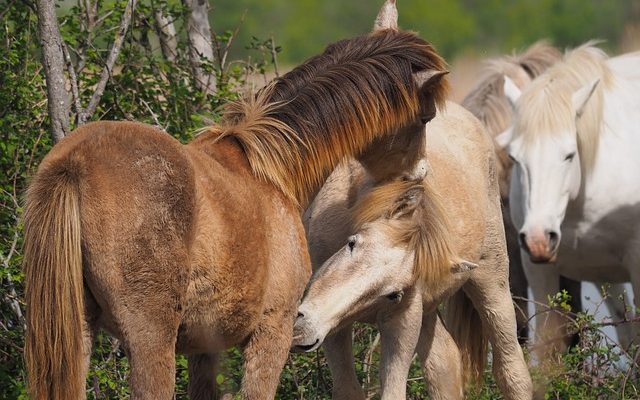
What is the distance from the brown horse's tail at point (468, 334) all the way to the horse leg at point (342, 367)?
0.89m

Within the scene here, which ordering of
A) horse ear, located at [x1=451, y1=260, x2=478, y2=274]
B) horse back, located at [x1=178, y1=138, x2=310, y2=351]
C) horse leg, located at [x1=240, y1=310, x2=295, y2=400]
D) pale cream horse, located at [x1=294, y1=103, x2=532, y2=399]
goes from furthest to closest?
1. horse ear, located at [x1=451, y1=260, x2=478, y2=274]
2. pale cream horse, located at [x1=294, y1=103, x2=532, y2=399]
3. horse leg, located at [x1=240, y1=310, x2=295, y2=400]
4. horse back, located at [x1=178, y1=138, x2=310, y2=351]

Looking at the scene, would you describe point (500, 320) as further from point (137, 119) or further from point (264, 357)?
point (137, 119)

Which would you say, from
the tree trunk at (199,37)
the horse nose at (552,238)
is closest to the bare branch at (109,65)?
the tree trunk at (199,37)

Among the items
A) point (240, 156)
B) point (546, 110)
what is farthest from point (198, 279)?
point (546, 110)

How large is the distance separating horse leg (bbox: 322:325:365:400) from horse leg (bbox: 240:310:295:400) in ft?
2.70

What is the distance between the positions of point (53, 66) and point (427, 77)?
4.81 ft

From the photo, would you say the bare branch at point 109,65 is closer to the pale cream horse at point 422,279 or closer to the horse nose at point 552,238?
the pale cream horse at point 422,279

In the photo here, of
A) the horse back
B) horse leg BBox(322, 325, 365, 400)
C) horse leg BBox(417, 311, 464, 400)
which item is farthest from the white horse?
the horse back

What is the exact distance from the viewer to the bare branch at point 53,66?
14.4ft

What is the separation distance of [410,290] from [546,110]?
2.07 metres

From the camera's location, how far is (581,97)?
6.14 m

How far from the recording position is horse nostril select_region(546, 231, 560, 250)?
581 cm

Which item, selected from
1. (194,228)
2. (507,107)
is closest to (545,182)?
(507,107)

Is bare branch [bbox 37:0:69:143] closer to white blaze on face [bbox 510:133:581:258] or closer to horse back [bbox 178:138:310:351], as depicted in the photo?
horse back [bbox 178:138:310:351]
